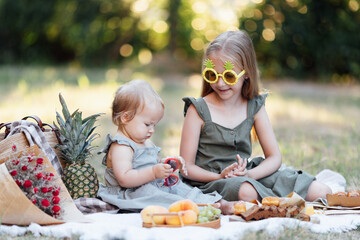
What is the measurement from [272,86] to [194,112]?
932cm

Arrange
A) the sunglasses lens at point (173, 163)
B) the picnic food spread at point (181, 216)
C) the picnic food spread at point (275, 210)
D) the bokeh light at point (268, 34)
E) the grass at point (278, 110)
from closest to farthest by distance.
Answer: the picnic food spread at point (181, 216)
the picnic food spread at point (275, 210)
the sunglasses lens at point (173, 163)
the grass at point (278, 110)
the bokeh light at point (268, 34)

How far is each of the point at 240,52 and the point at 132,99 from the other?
1.01m

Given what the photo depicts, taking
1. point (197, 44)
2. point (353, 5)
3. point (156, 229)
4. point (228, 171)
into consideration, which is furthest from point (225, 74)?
point (197, 44)

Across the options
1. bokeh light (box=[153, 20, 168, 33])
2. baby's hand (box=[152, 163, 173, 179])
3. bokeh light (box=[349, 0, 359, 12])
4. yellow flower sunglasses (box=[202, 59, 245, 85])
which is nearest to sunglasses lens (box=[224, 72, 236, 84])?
yellow flower sunglasses (box=[202, 59, 245, 85])

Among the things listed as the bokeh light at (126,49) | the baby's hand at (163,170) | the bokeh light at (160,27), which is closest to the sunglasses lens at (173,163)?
the baby's hand at (163,170)

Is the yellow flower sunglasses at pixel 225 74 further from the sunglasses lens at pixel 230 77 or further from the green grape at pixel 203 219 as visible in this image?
the green grape at pixel 203 219

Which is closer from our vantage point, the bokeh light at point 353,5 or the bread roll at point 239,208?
the bread roll at point 239,208

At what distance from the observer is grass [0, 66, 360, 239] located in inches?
218

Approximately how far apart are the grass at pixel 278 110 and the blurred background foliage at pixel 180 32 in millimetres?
940

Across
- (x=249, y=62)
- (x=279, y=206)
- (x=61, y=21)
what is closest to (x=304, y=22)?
(x=61, y=21)

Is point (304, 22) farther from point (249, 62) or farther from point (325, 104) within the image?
point (249, 62)

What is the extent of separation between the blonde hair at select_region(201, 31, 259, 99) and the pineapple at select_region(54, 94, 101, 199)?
3.67ft

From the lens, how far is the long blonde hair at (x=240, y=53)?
4.21m

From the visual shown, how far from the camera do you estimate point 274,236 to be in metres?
3.11
